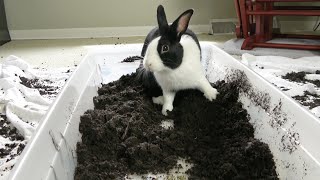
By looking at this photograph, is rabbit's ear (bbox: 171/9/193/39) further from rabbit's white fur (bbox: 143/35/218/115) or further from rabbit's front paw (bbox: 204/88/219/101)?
rabbit's front paw (bbox: 204/88/219/101)

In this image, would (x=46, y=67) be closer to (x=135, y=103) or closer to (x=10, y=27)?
(x=135, y=103)

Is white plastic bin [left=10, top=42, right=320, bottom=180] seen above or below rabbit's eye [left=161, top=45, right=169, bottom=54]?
below

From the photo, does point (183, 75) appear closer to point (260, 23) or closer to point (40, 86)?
point (40, 86)

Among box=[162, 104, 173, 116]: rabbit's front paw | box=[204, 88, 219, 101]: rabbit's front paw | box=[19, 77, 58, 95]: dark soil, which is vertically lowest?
box=[19, 77, 58, 95]: dark soil

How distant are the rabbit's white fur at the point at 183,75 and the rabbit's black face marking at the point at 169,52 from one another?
Result: 11mm

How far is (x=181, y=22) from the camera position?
1120 mm

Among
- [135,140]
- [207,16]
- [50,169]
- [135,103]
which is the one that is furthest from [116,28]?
[50,169]

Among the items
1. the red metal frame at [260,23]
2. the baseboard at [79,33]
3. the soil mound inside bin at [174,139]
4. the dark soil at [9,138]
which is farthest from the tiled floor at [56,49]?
the soil mound inside bin at [174,139]

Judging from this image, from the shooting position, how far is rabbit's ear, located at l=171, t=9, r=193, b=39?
111 centimetres

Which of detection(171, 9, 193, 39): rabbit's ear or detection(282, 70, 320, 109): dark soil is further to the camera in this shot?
detection(282, 70, 320, 109): dark soil

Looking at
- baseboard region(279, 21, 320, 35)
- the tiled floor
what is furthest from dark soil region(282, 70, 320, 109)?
baseboard region(279, 21, 320, 35)

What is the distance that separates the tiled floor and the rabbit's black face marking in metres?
1.12

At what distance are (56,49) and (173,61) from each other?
1670 mm

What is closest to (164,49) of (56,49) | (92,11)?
(56,49)
